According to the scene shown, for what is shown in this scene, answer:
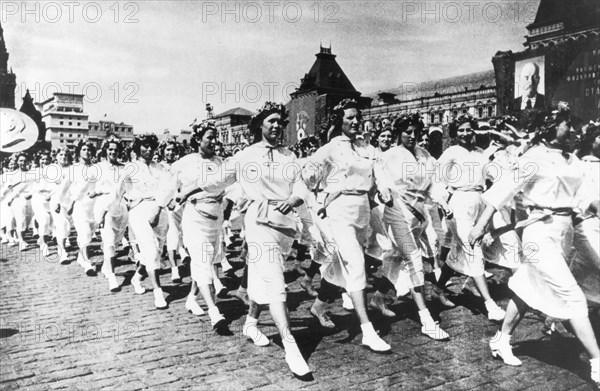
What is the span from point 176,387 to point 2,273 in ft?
19.1

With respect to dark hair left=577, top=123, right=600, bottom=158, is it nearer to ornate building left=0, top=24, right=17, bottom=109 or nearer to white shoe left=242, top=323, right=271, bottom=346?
white shoe left=242, top=323, right=271, bottom=346

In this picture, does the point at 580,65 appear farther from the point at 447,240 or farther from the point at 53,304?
the point at 53,304

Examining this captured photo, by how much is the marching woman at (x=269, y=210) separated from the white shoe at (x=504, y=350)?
166 cm

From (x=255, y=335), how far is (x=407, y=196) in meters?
2.11

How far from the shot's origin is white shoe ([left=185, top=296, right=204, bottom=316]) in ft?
18.7

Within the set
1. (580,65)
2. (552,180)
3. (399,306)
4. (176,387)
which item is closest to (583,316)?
(552,180)

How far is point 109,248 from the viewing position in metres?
7.28

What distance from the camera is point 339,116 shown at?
5.10 metres

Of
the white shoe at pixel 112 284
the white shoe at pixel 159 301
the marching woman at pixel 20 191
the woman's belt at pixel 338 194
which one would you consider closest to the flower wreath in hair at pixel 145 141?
the white shoe at pixel 112 284

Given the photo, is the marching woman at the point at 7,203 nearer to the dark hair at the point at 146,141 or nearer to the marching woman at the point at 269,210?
the dark hair at the point at 146,141

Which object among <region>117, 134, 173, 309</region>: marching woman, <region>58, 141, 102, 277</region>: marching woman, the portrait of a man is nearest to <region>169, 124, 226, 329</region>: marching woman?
<region>117, 134, 173, 309</region>: marching woman

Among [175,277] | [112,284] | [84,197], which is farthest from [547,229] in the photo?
[84,197]

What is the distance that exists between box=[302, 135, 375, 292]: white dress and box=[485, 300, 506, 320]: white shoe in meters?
1.54

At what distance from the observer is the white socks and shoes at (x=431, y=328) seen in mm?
4781
